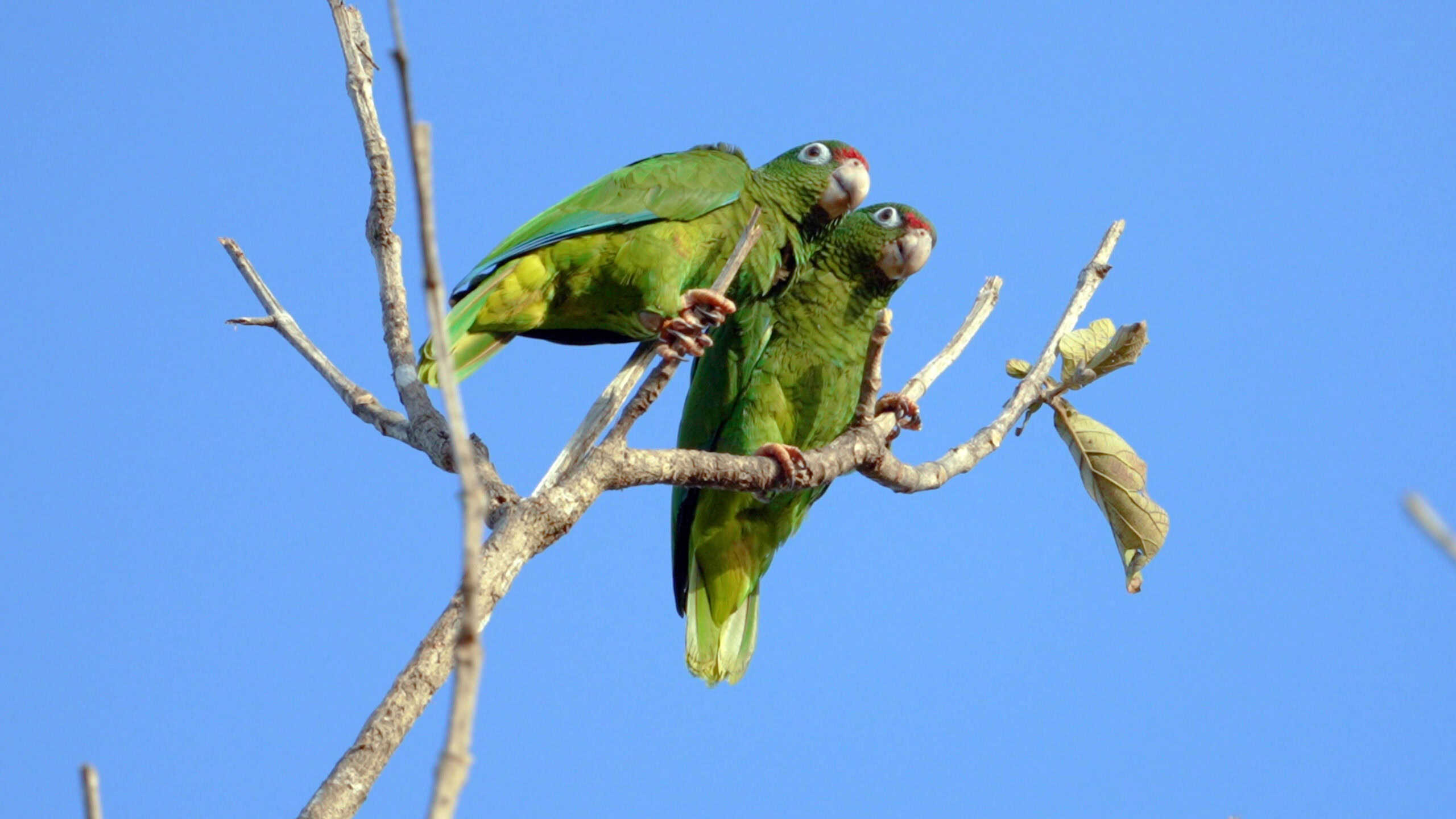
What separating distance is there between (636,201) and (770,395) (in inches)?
39.8

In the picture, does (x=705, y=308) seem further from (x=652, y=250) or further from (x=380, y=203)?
(x=380, y=203)

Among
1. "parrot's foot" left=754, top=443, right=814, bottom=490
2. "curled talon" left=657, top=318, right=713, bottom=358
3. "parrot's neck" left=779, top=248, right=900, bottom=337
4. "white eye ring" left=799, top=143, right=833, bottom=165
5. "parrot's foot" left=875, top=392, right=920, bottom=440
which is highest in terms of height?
"white eye ring" left=799, top=143, right=833, bottom=165

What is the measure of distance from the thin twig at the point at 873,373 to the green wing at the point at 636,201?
123cm

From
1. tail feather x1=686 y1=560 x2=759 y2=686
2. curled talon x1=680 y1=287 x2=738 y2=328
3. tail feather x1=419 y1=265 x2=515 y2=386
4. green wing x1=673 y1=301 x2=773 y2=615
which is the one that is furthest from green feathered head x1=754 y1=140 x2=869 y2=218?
tail feather x1=686 y1=560 x2=759 y2=686

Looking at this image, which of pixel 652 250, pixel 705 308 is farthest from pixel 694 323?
pixel 652 250

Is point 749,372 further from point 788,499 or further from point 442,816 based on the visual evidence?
point 442,816

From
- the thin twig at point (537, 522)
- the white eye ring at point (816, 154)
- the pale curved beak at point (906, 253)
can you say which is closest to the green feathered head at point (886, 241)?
the pale curved beak at point (906, 253)

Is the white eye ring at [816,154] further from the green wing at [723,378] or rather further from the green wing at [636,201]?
the green wing at [723,378]

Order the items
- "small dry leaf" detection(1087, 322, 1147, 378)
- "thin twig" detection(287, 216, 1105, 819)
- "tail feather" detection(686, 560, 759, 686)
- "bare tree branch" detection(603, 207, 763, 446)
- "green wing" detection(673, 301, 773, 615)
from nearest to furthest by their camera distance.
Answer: "thin twig" detection(287, 216, 1105, 819) → "bare tree branch" detection(603, 207, 763, 446) → "small dry leaf" detection(1087, 322, 1147, 378) → "green wing" detection(673, 301, 773, 615) → "tail feather" detection(686, 560, 759, 686)

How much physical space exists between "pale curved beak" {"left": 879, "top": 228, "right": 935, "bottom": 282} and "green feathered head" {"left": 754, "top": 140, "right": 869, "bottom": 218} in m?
0.26

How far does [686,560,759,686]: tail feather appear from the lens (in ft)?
18.5

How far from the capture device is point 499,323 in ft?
14.6

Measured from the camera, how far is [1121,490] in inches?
168

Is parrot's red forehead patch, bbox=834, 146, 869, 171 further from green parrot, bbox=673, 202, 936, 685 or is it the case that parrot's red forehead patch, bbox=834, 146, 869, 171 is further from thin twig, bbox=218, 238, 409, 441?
thin twig, bbox=218, 238, 409, 441
